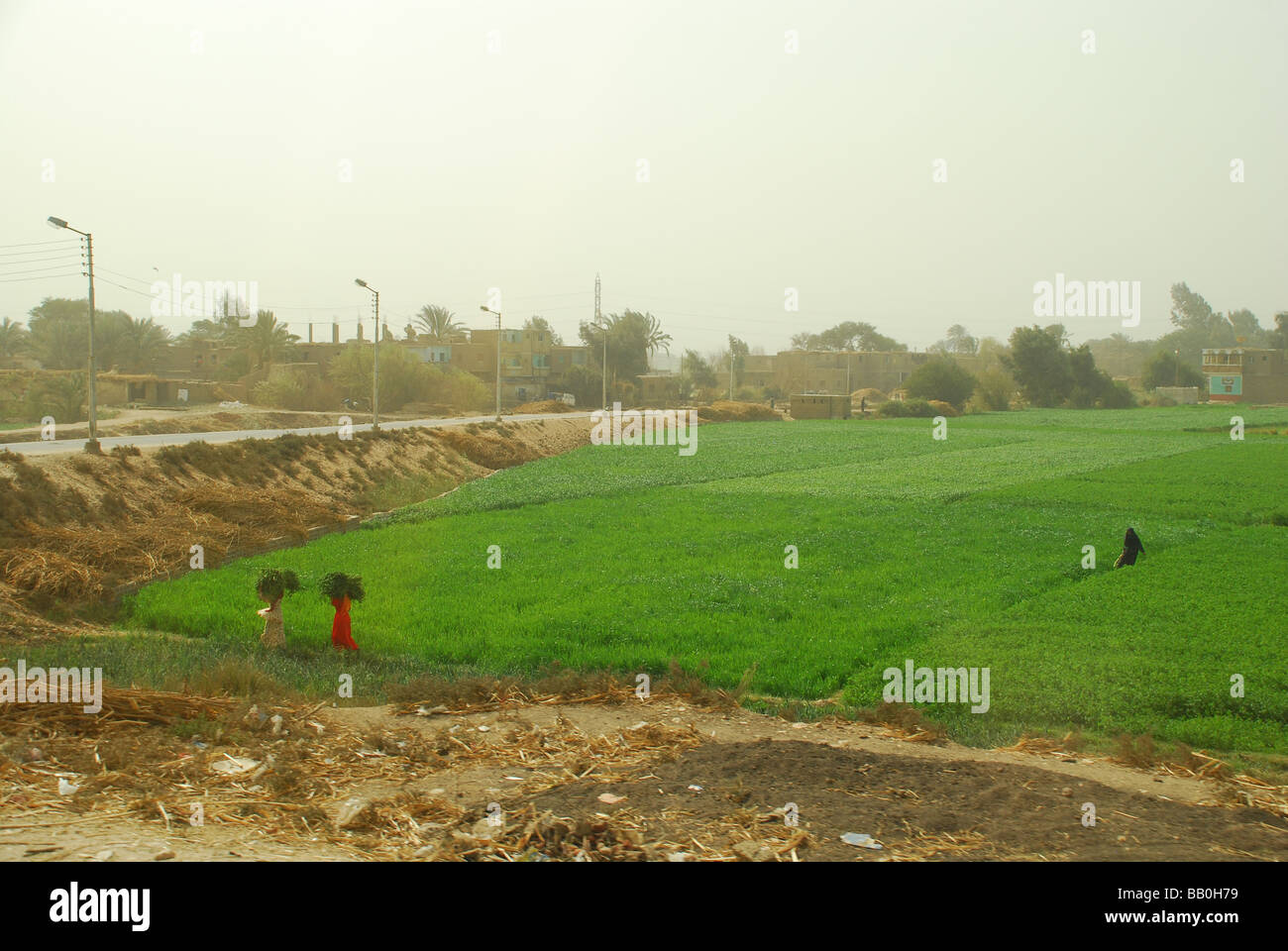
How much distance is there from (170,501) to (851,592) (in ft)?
57.7

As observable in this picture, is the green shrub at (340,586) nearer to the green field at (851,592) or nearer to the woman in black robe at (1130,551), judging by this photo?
the green field at (851,592)

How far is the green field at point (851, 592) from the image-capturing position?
1170 centimetres

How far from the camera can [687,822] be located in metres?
6.85

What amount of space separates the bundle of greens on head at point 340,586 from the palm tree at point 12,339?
8732 centimetres

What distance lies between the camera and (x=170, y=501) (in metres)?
24.5

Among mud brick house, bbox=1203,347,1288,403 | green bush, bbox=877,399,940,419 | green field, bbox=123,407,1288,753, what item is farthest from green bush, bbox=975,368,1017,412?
green field, bbox=123,407,1288,753

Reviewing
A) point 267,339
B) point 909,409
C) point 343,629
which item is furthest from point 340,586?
point 909,409

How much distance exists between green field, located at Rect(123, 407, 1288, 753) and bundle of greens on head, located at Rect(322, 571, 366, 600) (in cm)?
86

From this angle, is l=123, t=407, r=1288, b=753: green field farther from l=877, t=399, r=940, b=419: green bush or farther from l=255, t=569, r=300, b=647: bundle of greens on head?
l=877, t=399, r=940, b=419: green bush

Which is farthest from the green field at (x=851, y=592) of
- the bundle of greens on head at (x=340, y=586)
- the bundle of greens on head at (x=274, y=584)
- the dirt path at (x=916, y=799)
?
the dirt path at (x=916, y=799)

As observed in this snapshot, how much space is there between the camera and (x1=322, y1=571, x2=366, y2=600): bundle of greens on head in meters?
13.0

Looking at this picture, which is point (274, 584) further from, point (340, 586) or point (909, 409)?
point (909, 409)
